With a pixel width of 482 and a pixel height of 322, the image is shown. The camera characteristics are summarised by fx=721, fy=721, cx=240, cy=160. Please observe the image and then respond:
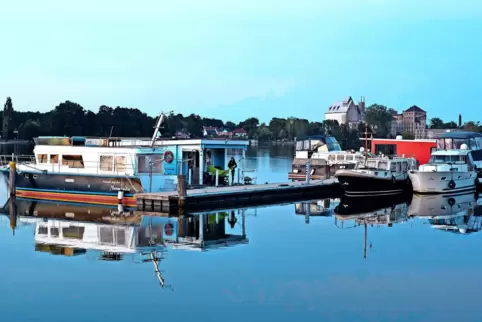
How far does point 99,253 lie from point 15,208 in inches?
467

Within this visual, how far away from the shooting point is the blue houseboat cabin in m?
32.8

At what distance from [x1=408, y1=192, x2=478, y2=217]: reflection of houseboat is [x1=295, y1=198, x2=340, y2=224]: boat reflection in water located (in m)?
3.83

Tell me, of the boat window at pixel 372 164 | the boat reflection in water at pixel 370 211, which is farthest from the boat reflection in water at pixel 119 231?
the boat window at pixel 372 164

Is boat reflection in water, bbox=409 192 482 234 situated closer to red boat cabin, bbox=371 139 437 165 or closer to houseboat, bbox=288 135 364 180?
houseboat, bbox=288 135 364 180

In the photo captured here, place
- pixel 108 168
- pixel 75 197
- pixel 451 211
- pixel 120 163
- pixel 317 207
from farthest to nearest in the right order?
pixel 317 207
pixel 451 211
pixel 75 197
pixel 108 168
pixel 120 163

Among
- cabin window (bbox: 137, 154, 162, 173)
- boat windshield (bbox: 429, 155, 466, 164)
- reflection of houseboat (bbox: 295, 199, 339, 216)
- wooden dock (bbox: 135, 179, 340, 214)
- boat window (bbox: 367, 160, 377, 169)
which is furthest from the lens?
boat windshield (bbox: 429, 155, 466, 164)

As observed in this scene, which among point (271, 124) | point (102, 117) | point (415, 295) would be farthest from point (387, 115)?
point (415, 295)

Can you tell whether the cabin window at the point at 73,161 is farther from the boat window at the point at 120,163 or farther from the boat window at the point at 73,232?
the boat window at the point at 73,232

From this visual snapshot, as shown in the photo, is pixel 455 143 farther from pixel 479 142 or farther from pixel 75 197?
pixel 75 197

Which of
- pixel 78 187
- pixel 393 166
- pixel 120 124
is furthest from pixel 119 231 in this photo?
pixel 120 124

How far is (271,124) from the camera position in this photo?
180 m

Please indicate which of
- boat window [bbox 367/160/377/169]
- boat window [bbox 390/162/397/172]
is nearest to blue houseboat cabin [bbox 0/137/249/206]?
boat window [bbox 367/160/377/169]

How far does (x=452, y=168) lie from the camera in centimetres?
4153

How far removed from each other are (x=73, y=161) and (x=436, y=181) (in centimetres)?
1991
